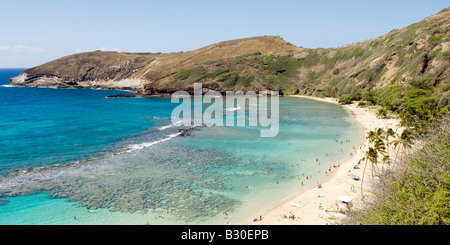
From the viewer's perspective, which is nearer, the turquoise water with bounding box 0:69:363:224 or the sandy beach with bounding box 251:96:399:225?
the sandy beach with bounding box 251:96:399:225

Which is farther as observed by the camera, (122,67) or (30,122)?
(122,67)

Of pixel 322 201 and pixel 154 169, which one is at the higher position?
pixel 154 169

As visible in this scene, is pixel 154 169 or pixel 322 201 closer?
pixel 322 201

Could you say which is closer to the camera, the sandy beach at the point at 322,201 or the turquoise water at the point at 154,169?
the sandy beach at the point at 322,201

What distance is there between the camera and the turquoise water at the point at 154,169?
75.7 feet

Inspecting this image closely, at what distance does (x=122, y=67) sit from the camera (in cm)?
16475

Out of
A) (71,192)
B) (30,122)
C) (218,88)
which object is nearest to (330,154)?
(71,192)

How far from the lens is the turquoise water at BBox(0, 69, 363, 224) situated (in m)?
23.1

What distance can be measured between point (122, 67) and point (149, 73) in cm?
2334

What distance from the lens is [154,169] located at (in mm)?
32344
